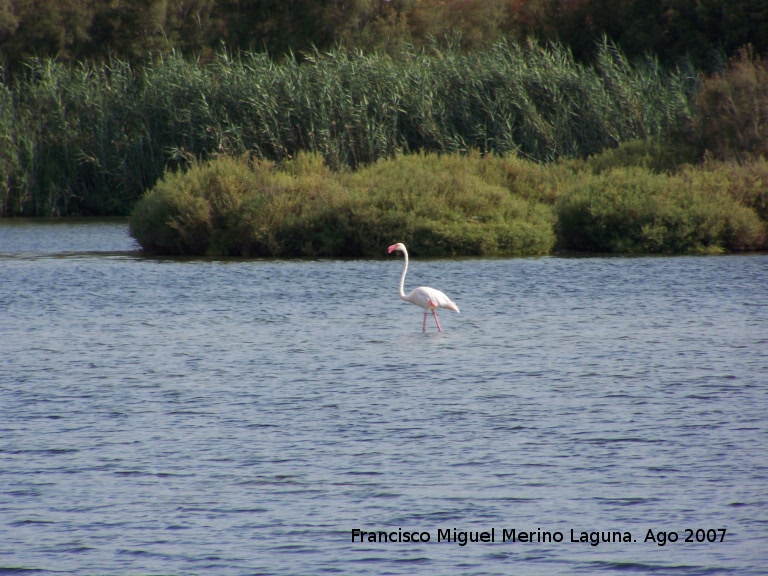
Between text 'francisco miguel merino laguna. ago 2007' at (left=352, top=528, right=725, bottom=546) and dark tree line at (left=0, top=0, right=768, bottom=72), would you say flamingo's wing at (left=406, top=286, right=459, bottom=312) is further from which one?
dark tree line at (left=0, top=0, right=768, bottom=72)

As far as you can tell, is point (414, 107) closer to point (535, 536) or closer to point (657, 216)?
point (657, 216)

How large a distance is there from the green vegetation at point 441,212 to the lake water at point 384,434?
6.65 m

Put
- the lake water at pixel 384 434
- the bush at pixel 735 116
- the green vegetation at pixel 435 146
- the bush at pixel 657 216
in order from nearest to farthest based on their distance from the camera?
the lake water at pixel 384 434 → the bush at pixel 657 216 → the green vegetation at pixel 435 146 → the bush at pixel 735 116

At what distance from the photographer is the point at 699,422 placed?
10703mm

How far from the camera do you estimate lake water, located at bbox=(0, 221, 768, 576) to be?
7551 mm

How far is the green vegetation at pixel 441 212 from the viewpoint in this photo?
2717 centimetres

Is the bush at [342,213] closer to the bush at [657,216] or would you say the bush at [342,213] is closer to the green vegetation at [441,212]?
the green vegetation at [441,212]

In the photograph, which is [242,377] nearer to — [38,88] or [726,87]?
[726,87]

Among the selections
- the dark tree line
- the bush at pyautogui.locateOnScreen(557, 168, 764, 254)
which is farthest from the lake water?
the dark tree line

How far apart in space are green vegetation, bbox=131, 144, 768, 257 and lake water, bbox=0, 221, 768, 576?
262 inches

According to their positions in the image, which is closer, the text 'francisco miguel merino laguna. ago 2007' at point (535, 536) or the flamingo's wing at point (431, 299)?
the text 'francisco miguel merino laguna. ago 2007' at point (535, 536)

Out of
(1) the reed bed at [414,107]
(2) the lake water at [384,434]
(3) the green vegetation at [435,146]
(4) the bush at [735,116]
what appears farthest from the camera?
(1) the reed bed at [414,107]

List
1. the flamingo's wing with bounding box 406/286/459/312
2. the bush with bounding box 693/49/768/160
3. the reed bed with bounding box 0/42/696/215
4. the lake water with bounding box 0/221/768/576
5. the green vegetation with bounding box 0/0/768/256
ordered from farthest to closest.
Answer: the reed bed with bounding box 0/42/696/215
the bush with bounding box 693/49/768/160
the green vegetation with bounding box 0/0/768/256
the flamingo's wing with bounding box 406/286/459/312
the lake water with bounding box 0/221/768/576

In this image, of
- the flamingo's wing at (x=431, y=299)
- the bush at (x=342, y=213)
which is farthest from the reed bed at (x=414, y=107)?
the flamingo's wing at (x=431, y=299)
